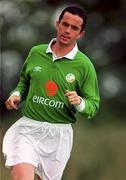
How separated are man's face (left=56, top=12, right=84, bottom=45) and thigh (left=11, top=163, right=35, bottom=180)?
0.93 metres

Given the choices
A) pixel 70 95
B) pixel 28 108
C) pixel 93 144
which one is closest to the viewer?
pixel 70 95

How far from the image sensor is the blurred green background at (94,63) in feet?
39.5

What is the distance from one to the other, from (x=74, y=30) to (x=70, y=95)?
554 mm

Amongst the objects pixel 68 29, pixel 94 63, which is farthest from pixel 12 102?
pixel 94 63

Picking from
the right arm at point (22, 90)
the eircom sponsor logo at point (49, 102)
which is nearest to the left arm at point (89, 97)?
the eircom sponsor logo at point (49, 102)

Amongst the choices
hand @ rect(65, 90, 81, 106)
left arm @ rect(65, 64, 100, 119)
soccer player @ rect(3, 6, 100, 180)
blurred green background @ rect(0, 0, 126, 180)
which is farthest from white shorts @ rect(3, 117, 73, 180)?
blurred green background @ rect(0, 0, 126, 180)

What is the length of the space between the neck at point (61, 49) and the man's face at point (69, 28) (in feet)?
A: 0.23

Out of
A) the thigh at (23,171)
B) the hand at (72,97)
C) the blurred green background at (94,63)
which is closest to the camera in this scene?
the hand at (72,97)

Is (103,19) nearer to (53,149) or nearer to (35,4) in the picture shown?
(35,4)

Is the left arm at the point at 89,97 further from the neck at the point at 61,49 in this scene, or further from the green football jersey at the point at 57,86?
the neck at the point at 61,49

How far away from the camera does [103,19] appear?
48.3ft

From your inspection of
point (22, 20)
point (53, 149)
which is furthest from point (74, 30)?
point (22, 20)

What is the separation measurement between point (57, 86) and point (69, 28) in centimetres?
42

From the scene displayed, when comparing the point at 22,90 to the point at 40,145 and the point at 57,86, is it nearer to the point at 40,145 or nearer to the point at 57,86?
the point at 57,86
